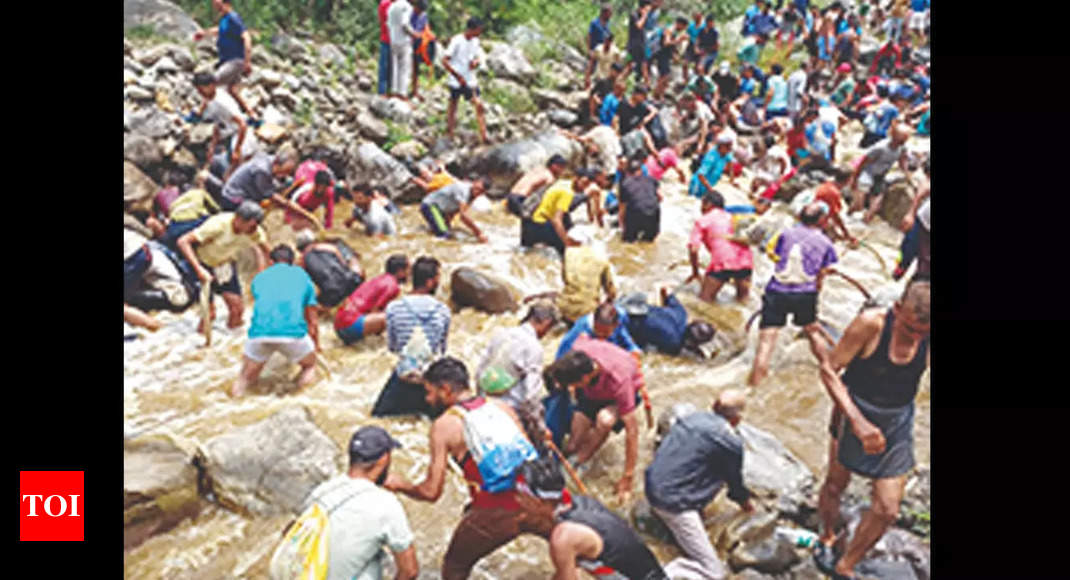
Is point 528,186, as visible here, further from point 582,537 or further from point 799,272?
point 582,537

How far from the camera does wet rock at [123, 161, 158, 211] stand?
29.4 ft

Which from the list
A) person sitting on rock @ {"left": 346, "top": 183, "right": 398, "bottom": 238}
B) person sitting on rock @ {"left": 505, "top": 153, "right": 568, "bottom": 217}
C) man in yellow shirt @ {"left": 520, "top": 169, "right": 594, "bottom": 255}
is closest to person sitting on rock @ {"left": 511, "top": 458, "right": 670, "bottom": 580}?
man in yellow shirt @ {"left": 520, "top": 169, "right": 594, "bottom": 255}

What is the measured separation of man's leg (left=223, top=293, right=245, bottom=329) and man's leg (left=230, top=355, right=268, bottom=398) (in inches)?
48.3

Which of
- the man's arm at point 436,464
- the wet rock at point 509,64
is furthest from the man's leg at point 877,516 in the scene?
the wet rock at point 509,64

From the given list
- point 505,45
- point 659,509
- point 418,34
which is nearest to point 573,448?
point 659,509

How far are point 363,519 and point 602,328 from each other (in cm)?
252

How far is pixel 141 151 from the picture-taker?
9695mm

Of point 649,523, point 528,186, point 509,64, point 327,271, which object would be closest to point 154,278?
point 327,271

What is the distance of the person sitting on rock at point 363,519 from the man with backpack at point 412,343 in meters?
2.21

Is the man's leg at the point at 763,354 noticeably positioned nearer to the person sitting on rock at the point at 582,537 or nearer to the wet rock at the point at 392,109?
the person sitting on rock at the point at 582,537

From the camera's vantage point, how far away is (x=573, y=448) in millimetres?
5312

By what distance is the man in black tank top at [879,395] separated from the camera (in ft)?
12.0
